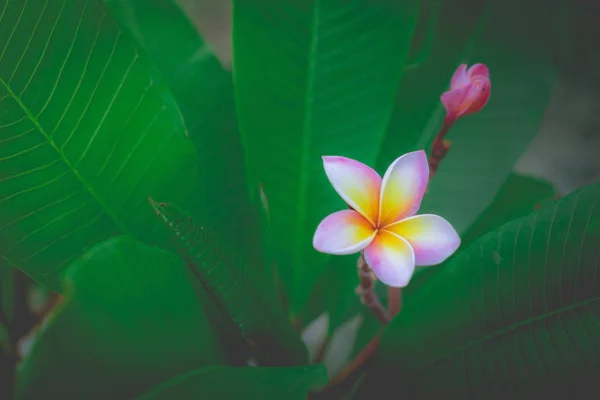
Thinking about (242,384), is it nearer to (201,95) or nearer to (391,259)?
(391,259)

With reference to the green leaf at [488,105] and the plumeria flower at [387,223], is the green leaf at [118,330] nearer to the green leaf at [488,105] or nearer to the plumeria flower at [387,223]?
the plumeria flower at [387,223]

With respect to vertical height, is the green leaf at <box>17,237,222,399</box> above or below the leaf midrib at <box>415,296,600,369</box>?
above

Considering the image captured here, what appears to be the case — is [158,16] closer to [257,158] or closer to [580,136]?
[257,158]

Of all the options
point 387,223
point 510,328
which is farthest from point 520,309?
point 387,223

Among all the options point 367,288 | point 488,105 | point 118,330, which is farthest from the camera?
point 488,105

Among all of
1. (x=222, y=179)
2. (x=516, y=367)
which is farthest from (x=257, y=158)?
(x=516, y=367)

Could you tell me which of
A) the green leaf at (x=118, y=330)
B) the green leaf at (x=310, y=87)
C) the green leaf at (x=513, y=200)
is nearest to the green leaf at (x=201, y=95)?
the green leaf at (x=310, y=87)

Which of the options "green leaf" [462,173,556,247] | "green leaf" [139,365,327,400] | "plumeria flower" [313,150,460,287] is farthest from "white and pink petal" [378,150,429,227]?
"green leaf" [462,173,556,247]

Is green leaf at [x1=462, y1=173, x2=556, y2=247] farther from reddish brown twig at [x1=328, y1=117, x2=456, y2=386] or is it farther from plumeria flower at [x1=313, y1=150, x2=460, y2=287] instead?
plumeria flower at [x1=313, y1=150, x2=460, y2=287]
